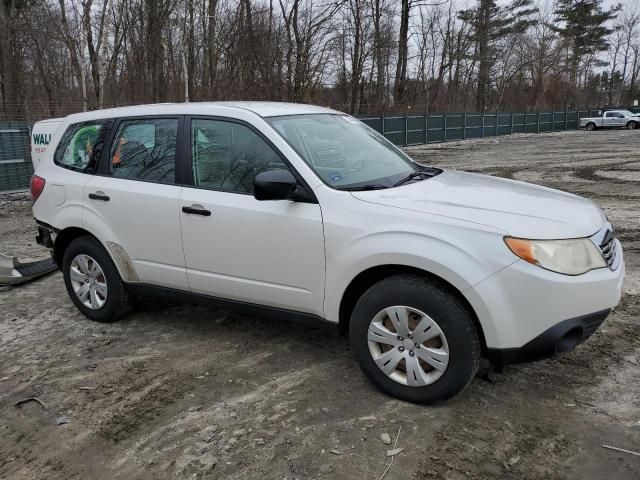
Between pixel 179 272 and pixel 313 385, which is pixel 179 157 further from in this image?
pixel 313 385

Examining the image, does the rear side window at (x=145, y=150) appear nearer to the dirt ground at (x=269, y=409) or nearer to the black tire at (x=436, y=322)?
the dirt ground at (x=269, y=409)

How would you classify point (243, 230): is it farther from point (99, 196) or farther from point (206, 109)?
point (99, 196)

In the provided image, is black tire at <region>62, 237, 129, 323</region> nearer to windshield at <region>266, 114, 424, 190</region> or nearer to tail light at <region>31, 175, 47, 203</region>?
tail light at <region>31, 175, 47, 203</region>

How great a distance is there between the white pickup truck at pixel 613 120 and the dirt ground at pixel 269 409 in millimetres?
42398

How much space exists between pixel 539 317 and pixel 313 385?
146cm

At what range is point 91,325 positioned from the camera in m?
4.75

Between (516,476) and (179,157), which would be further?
(179,157)

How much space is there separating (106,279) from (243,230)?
5.12 ft

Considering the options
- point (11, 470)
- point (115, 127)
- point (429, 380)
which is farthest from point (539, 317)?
point (115, 127)

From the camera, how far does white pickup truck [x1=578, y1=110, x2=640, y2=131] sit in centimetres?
4097

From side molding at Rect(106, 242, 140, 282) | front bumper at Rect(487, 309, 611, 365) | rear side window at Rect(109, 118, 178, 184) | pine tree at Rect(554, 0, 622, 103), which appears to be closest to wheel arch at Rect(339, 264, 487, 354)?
front bumper at Rect(487, 309, 611, 365)

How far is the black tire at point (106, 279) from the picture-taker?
454 centimetres

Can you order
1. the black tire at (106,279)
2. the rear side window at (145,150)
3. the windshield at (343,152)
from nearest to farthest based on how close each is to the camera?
the windshield at (343,152) → the rear side window at (145,150) → the black tire at (106,279)

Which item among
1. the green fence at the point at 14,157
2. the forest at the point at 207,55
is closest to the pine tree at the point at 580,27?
the forest at the point at 207,55
